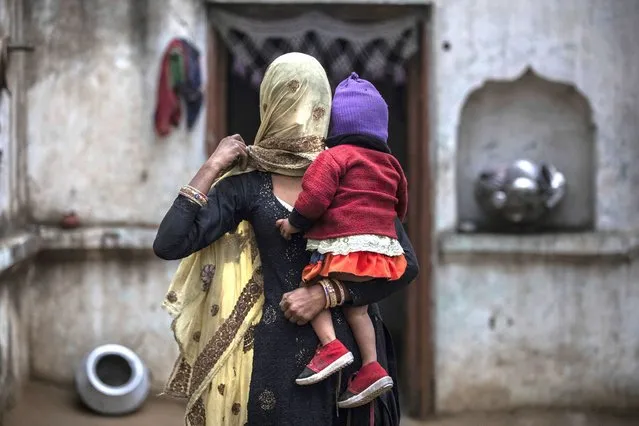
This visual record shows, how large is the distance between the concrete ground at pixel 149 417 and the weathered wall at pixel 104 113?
1064 mm

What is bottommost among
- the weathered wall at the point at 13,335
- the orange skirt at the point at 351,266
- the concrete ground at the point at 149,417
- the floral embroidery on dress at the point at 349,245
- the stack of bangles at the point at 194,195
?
the concrete ground at the point at 149,417

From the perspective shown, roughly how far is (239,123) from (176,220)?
6212 mm

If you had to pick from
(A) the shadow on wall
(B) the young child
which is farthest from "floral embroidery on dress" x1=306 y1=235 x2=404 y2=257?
(A) the shadow on wall

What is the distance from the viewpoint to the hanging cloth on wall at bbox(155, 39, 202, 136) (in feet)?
18.6

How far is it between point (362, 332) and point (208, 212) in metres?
0.52

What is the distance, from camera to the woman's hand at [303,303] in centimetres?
→ 248

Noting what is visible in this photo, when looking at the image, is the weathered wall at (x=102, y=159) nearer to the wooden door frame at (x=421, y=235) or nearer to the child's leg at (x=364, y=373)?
the wooden door frame at (x=421, y=235)

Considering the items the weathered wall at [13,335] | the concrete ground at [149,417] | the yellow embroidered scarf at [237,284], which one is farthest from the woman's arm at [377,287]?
the concrete ground at [149,417]

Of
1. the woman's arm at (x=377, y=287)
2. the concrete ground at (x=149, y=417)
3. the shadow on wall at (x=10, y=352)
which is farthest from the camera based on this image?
the concrete ground at (x=149, y=417)

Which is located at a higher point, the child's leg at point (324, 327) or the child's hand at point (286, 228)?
the child's hand at point (286, 228)

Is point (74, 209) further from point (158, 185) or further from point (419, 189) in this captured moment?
point (419, 189)

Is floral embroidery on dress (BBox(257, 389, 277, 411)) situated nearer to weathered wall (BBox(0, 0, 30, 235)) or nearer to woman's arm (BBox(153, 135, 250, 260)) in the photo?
woman's arm (BBox(153, 135, 250, 260))

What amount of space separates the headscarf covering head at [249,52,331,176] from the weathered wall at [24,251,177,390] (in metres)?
3.37

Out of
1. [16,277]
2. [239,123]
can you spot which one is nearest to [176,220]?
[16,277]
